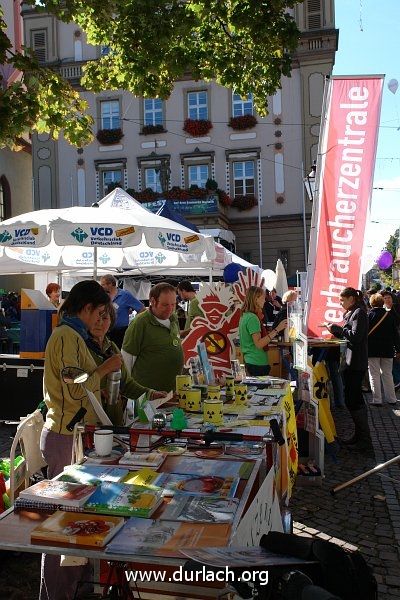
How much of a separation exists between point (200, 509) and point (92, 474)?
0.64m

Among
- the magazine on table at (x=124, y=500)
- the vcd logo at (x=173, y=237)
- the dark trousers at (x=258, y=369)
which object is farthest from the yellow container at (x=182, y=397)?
the vcd logo at (x=173, y=237)

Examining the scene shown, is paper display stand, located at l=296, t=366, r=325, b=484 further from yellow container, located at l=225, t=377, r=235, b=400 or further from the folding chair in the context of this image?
the folding chair

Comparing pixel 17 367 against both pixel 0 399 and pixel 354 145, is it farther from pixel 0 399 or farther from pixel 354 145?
pixel 354 145

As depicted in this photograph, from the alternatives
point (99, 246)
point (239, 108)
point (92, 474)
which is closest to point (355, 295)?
point (99, 246)

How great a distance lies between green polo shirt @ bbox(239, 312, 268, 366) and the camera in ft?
18.7

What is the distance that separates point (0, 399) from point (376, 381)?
219 inches

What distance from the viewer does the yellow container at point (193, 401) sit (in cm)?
388

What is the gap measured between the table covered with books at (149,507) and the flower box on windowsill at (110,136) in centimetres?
2804

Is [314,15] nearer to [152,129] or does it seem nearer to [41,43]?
[152,129]

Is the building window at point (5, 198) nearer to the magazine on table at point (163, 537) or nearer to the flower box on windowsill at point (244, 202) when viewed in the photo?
the flower box on windowsill at point (244, 202)

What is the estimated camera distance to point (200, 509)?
2219 millimetres

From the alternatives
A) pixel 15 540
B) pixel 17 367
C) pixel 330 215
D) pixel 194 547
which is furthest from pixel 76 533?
pixel 330 215

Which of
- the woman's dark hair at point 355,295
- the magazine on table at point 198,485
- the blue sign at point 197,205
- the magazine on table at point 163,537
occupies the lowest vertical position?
the magazine on table at point 163,537

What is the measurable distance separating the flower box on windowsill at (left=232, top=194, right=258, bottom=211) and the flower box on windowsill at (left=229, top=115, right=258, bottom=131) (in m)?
3.50
